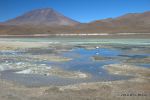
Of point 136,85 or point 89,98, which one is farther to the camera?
point 136,85

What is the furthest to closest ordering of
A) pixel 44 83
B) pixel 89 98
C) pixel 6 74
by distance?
pixel 6 74 → pixel 44 83 → pixel 89 98

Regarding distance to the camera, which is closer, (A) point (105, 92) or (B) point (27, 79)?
(A) point (105, 92)

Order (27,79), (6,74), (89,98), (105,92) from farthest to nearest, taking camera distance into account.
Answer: (6,74)
(27,79)
(105,92)
(89,98)

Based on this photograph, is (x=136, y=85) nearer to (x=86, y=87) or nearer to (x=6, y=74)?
(x=86, y=87)

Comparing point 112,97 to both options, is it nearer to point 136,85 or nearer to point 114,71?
point 136,85

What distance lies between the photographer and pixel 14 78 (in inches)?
484

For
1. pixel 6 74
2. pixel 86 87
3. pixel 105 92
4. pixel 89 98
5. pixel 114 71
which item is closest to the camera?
pixel 89 98

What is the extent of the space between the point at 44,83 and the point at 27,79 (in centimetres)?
105

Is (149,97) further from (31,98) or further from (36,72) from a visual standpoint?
(36,72)

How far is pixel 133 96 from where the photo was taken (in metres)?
9.03

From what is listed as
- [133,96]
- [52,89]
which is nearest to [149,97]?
A: [133,96]

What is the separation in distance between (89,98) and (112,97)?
64cm

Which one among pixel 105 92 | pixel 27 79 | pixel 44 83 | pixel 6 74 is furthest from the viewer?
pixel 6 74

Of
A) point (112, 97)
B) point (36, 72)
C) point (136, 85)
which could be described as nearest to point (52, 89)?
point (112, 97)
